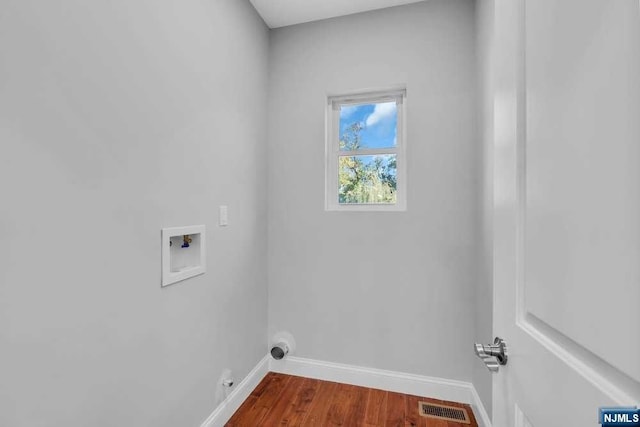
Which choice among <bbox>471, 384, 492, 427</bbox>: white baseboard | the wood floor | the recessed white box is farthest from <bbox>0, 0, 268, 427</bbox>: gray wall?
<bbox>471, 384, 492, 427</bbox>: white baseboard

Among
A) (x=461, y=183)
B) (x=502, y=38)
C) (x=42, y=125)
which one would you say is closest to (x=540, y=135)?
(x=502, y=38)

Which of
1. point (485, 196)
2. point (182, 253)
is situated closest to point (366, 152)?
point (485, 196)

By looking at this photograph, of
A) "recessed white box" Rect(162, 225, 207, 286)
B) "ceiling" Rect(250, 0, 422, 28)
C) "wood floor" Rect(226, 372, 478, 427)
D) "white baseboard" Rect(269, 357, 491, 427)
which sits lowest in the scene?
"wood floor" Rect(226, 372, 478, 427)

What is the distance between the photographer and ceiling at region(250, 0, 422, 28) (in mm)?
1960

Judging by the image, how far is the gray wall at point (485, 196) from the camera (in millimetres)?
1554

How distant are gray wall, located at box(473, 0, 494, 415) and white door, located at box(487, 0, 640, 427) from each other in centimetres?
97

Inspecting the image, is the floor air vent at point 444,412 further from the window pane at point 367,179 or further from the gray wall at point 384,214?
the window pane at point 367,179

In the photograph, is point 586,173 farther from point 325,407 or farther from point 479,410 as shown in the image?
point 325,407

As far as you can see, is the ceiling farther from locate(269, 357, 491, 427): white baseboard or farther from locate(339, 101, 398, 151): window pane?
locate(269, 357, 491, 427): white baseboard

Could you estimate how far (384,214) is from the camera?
6.69ft

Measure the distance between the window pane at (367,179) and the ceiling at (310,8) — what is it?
99cm

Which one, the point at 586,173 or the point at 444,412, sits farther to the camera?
the point at 444,412

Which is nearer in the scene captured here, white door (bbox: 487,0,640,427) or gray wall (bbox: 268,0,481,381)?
white door (bbox: 487,0,640,427)

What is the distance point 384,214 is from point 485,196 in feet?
2.03
